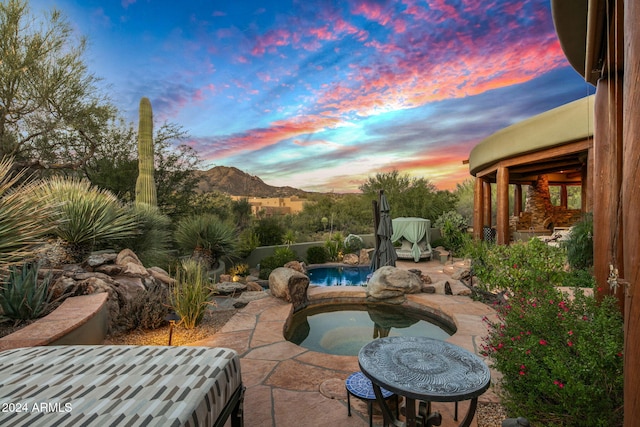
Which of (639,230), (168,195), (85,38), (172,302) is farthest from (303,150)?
(639,230)

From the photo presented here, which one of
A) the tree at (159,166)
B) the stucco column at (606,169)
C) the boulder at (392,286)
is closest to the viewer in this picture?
the stucco column at (606,169)

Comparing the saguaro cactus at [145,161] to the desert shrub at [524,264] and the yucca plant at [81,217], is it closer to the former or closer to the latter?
the yucca plant at [81,217]

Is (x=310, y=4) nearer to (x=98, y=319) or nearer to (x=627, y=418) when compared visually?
(x=98, y=319)

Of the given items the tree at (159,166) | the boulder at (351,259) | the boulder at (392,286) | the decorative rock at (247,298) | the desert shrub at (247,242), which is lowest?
the boulder at (351,259)

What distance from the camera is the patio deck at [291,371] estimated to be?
7.19 ft

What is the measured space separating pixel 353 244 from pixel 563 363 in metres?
10.4

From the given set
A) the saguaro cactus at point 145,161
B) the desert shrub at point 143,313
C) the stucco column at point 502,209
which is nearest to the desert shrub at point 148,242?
the saguaro cactus at point 145,161

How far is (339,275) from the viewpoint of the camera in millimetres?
9383

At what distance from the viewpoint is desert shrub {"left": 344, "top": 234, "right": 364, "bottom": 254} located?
11739 mm

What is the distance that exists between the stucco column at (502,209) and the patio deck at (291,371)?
4823 millimetres

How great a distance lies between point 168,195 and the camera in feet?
38.3

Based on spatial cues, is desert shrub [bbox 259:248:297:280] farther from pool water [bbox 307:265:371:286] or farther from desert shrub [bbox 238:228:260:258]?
desert shrub [bbox 238:228:260:258]

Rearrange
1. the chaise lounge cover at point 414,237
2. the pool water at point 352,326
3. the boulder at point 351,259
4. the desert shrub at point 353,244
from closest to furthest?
the pool water at point 352,326, the chaise lounge cover at point 414,237, the boulder at point 351,259, the desert shrub at point 353,244

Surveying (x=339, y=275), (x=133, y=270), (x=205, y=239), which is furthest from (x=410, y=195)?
(x=133, y=270)
